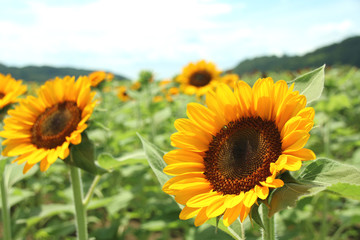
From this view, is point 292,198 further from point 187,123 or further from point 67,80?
point 67,80

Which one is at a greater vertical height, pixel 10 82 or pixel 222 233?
pixel 10 82

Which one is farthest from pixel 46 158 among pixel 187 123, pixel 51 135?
pixel 187 123

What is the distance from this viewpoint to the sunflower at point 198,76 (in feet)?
13.7

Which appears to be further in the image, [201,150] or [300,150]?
[201,150]

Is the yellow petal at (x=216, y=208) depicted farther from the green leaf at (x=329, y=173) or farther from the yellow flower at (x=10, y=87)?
the yellow flower at (x=10, y=87)

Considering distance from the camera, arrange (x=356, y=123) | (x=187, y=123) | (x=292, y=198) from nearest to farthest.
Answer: (x=292, y=198)
(x=187, y=123)
(x=356, y=123)

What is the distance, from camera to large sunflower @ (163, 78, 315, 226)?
888 mm

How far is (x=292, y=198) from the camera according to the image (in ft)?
2.69

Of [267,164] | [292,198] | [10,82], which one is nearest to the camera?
[292,198]

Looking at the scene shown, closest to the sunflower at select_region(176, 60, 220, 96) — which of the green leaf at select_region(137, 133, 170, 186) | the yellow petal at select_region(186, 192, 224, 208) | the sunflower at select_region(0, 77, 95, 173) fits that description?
the sunflower at select_region(0, 77, 95, 173)

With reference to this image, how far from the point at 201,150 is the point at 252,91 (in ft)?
0.81

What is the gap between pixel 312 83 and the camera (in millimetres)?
1081

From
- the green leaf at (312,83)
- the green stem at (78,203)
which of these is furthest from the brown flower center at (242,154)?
the green stem at (78,203)

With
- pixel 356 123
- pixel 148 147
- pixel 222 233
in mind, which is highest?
pixel 148 147
